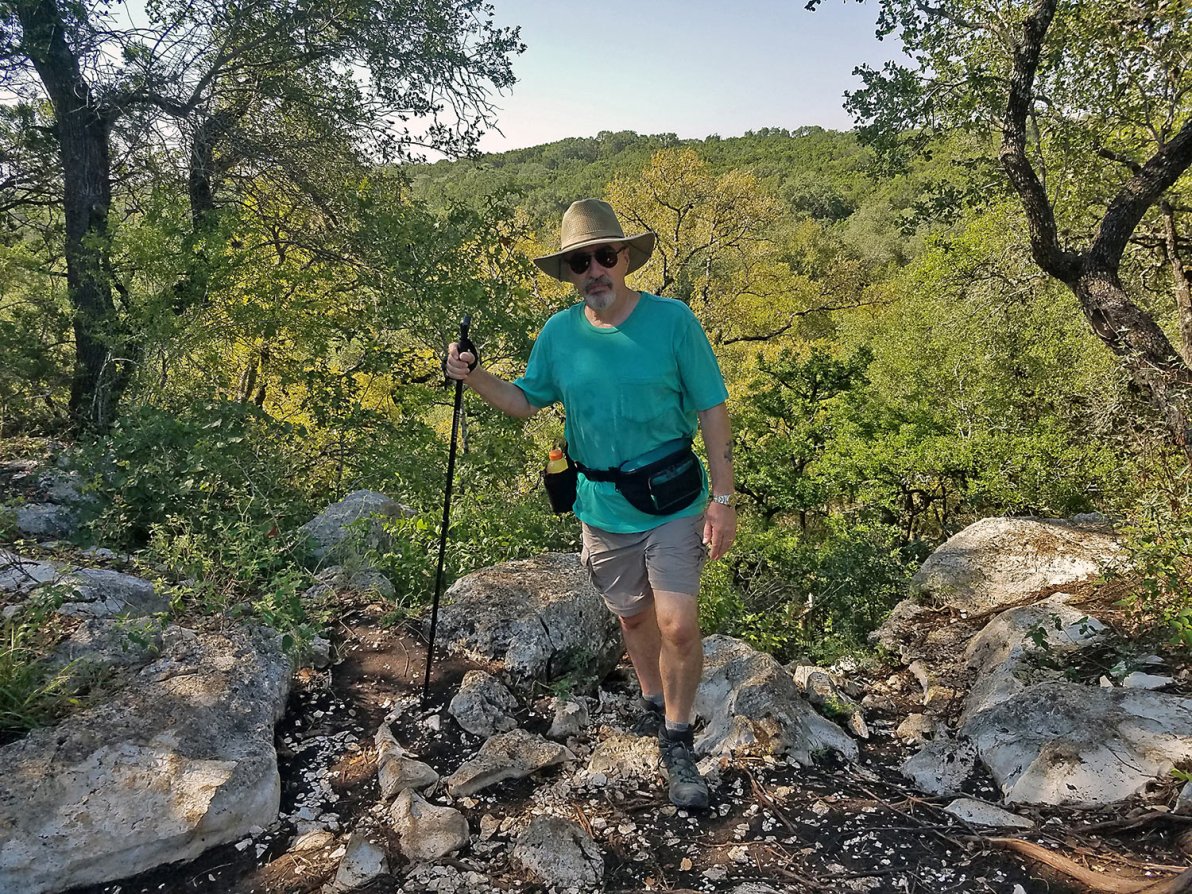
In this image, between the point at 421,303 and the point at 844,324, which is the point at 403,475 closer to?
the point at 421,303

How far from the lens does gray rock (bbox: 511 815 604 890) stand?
242 centimetres

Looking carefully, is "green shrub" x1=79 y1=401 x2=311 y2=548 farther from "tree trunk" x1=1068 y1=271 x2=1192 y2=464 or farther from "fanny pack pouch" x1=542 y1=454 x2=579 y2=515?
"tree trunk" x1=1068 y1=271 x2=1192 y2=464

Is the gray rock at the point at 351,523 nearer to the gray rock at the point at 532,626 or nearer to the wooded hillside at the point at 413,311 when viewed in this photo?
the wooded hillside at the point at 413,311

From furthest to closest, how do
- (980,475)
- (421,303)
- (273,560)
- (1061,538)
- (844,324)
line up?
(844,324) < (980,475) < (421,303) < (1061,538) < (273,560)

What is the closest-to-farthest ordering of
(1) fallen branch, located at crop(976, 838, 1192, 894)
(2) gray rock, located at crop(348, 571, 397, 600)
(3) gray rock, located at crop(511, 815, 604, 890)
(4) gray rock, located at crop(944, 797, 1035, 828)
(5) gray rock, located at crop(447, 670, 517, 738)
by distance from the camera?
1. (1) fallen branch, located at crop(976, 838, 1192, 894)
2. (3) gray rock, located at crop(511, 815, 604, 890)
3. (4) gray rock, located at crop(944, 797, 1035, 828)
4. (5) gray rock, located at crop(447, 670, 517, 738)
5. (2) gray rock, located at crop(348, 571, 397, 600)

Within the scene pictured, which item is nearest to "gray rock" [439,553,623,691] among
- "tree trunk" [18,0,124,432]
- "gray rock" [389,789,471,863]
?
"gray rock" [389,789,471,863]

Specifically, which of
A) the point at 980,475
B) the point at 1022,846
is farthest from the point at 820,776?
the point at 980,475

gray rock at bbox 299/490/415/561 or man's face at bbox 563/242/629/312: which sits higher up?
man's face at bbox 563/242/629/312

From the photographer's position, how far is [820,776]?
311 cm

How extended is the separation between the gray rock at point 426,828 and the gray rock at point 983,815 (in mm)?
1981

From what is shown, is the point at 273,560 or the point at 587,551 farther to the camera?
the point at 273,560

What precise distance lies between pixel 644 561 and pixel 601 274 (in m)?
1.26

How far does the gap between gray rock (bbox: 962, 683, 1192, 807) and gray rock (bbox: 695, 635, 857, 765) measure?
692mm

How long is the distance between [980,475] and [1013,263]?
4.70 m
